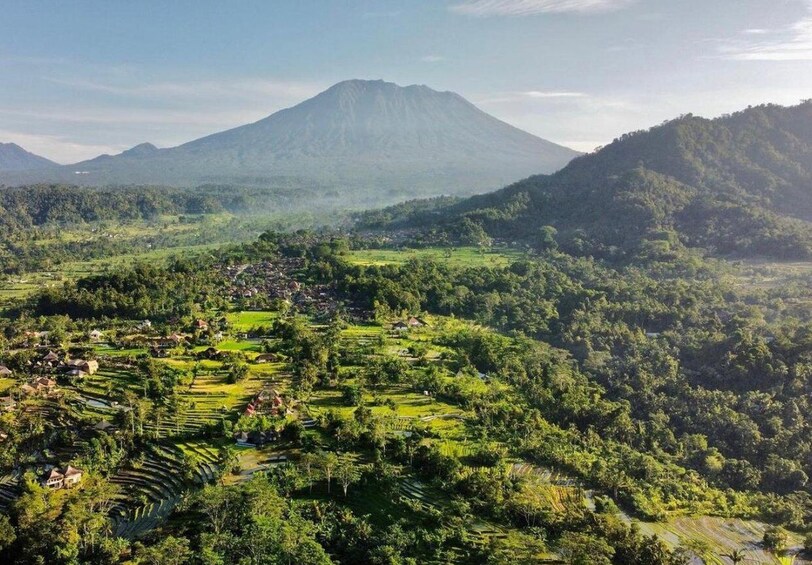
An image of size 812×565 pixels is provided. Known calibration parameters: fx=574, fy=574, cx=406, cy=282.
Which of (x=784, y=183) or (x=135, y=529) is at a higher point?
(x=784, y=183)

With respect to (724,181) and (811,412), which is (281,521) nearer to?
(811,412)

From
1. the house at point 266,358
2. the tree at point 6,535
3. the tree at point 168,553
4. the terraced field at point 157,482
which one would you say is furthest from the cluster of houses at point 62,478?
the house at point 266,358

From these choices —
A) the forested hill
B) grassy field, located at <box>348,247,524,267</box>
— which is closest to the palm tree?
grassy field, located at <box>348,247,524,267</box>

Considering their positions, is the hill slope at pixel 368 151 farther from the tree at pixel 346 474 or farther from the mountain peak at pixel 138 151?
the tree at pixel 346 474

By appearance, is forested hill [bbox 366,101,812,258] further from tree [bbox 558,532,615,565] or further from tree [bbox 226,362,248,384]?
tree [bbox 558,532,615,565]

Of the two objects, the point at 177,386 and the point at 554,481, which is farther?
the point at 177,386

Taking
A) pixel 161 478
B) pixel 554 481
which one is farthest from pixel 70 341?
pixel 554 481
